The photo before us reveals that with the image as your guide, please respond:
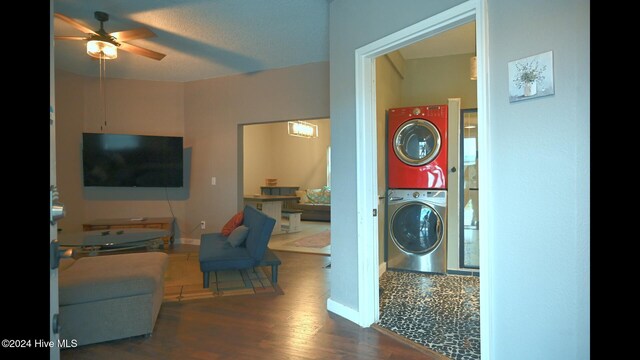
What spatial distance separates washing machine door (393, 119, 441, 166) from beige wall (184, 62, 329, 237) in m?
1.24

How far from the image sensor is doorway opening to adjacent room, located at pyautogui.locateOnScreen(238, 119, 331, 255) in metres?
7.81

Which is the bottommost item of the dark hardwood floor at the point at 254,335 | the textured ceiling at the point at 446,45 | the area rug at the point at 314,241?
the area rug at the point at 314,241

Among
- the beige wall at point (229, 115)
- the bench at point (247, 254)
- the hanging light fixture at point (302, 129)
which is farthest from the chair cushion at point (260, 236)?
the hanging light fixture at point (302, 129)

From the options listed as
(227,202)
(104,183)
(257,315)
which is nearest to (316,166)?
(227,202)

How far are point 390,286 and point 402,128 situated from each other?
Answer: 169cm

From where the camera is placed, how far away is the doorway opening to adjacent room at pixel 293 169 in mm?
7809

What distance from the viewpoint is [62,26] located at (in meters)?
3.32

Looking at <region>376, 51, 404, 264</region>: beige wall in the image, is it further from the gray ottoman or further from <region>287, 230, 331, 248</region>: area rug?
the gray ottoman

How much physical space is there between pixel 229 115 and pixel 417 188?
3154 millimetres

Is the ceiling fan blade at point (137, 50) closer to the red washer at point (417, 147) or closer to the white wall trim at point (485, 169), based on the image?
the red washer at point (417, 147)

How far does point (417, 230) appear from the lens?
3.58 metres

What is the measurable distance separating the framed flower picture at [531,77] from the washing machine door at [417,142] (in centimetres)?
207

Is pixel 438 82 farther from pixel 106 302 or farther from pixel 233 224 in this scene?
pixel 106 302

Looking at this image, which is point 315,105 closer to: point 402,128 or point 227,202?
point 402,128
